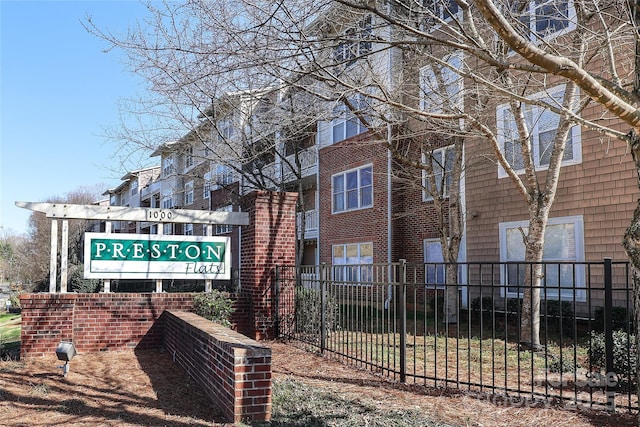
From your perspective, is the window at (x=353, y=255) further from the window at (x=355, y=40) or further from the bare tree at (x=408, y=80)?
the window at (x=355, y=40)

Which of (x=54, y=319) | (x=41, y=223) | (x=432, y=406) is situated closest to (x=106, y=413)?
(x=432, y=406)

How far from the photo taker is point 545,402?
5.75 meters

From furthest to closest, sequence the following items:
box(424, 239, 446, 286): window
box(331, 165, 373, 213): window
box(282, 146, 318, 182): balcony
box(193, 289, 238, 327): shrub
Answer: box(282, 146, 318, 182): balcony < box(331, 165, 373, 213): window < box(424, 239, 446, 286): window < box(193, 289, 238, 327): shrub

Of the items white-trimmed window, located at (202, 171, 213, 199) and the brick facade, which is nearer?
white-trimmed window, located at (202, 171, 213, 199)

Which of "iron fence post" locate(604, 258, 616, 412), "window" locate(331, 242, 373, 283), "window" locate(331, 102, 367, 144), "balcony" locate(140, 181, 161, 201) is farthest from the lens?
"balcony" locate(140, 181, 161, 201)

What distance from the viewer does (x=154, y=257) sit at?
30.9ft

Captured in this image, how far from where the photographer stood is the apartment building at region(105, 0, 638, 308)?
11.0 m

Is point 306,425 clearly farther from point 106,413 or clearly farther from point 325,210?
point 325,210

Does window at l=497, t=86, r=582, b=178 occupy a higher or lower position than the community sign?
higher

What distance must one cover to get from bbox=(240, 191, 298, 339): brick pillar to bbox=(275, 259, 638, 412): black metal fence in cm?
24

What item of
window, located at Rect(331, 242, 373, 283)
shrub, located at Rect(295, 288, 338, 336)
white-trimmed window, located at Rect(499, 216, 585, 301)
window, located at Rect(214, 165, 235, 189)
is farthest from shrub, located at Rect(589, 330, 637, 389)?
window, located at Rect(214, 165, 235, 189)

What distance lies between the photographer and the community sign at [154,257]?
29.7 feet

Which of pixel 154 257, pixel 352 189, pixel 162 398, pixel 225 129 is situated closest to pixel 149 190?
pixel 352 189

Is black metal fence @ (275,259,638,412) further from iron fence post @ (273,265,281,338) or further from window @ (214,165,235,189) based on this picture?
window @ (214,165,235,189)
